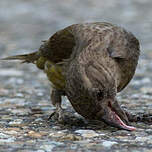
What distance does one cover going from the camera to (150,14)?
18.2m

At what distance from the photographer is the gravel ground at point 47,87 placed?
530 cm

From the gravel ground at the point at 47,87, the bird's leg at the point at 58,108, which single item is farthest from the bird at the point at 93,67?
the gravel ground at the point at 47,87

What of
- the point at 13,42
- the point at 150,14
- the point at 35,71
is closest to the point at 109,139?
the point at 35,71

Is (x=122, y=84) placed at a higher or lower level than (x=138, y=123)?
higher

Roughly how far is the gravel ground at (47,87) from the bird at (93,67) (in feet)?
0.91

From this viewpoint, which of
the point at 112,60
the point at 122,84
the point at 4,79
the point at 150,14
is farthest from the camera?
the point at 150,14

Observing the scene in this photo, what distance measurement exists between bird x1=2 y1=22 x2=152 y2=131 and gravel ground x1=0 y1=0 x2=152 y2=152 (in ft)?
0.91

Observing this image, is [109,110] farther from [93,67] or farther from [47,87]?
[47,87]

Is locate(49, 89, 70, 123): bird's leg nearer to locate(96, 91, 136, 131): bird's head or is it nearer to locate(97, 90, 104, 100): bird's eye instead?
locate(96, 91, 136, 131): bird's head

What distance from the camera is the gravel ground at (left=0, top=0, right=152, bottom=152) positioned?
17.4 ft

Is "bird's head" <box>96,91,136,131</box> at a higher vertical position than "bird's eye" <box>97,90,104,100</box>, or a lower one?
lower

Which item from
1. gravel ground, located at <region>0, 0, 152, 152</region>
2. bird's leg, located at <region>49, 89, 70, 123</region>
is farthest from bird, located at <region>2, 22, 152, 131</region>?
gravel ground, located at <region>0, 0, 152, 152</region>

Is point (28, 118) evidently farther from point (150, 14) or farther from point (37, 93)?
point (150, 14)

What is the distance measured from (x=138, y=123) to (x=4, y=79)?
4346mm
